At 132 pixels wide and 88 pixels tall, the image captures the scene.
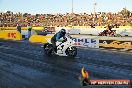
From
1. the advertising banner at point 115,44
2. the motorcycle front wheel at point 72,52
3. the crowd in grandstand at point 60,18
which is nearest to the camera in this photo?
the motorcycle front wheel at point 72,52

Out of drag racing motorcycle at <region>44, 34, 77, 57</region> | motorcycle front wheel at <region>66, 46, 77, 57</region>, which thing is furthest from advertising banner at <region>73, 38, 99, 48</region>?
motorcycle front wheel at <region>66, 46, 77, 57</region>

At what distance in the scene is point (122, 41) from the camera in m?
22.0

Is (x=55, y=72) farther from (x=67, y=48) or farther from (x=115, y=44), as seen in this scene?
(x=115, y=44)

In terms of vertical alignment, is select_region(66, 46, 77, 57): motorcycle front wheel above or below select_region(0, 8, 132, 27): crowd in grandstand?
below

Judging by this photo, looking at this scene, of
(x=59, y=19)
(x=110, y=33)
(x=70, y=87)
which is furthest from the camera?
(x=59, y=19)

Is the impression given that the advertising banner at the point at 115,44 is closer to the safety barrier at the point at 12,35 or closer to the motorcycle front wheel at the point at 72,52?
the motorcycle front wheel at the point at 72,52

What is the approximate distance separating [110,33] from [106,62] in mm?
15806

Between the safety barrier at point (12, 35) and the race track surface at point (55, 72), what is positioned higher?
the safety barrier at point (12, 35)

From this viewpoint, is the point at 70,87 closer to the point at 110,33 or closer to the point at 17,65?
the point at 17,65

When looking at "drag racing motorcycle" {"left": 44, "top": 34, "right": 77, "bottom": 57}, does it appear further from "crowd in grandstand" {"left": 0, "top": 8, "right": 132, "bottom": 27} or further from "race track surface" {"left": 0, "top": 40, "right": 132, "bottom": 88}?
"crowd in grandstand" {"left": 0, "top": 8, "right": 132, "bottom": 27}

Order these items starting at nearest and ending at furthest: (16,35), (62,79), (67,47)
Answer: (62,79)
(67,47)
(16,35)

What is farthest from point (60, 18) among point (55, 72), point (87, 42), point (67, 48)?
point (55, 72)

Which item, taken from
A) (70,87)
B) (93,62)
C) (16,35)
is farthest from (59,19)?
(70,87)

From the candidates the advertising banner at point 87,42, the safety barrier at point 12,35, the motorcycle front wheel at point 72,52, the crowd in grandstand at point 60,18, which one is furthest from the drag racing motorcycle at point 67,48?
the crowd in grandstand at point 60,18
